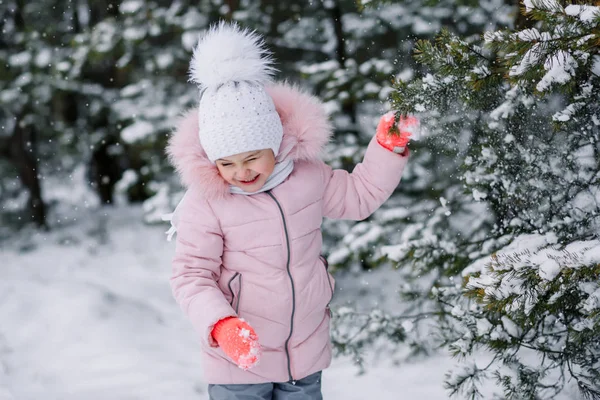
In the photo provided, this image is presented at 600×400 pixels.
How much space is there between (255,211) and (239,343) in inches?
20.9

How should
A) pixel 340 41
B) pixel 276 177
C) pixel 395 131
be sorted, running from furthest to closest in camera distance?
1. pixel 340 41
2. pixel 276 177
3. pixel 395 131

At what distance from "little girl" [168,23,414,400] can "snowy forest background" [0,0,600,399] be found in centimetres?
43

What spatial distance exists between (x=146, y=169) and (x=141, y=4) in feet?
5.71

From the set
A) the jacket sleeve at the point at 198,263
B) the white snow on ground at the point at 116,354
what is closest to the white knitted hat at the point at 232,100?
the jacket sleeve at the point at 198,263

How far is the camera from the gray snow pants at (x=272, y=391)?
2.43 m

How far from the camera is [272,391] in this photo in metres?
2.59

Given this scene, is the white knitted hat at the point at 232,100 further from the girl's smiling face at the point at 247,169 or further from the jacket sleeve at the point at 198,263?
the jacket sleeve at the point at 198,263

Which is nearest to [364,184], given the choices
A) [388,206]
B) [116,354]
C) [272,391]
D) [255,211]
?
[255,211]

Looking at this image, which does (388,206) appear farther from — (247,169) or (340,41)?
(247,169)

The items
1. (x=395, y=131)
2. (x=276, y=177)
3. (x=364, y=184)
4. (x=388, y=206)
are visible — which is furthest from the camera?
(x=388, y=206)

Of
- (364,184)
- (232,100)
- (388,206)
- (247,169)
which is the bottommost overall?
(247,169)

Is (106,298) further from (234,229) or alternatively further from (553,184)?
(553,184)

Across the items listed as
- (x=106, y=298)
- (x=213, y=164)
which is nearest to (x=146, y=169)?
(x=106, y=298)

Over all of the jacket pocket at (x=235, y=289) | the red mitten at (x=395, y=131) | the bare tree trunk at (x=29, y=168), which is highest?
the bare tree trunk at (x=29, y=168)
